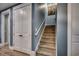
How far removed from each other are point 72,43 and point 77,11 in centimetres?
47

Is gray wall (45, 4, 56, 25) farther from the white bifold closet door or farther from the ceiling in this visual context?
the ceiling

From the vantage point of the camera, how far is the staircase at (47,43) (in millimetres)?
1398

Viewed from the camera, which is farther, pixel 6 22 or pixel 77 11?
pixel 6 22

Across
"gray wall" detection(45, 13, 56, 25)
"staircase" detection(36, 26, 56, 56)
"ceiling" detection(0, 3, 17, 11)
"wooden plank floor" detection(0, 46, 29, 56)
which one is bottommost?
"wooden plank floor" detection(0, 46, 29, 56)

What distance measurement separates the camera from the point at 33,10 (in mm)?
1454

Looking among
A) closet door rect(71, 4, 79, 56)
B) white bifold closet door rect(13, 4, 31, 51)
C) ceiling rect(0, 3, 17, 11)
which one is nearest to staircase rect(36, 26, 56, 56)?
white bifold closet door rect(13, 4, 31, 51)

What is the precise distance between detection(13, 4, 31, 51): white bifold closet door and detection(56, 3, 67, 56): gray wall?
0.44 metres

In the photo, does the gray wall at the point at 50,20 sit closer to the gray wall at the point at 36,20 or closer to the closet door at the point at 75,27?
the gray wall at the point at 36,20

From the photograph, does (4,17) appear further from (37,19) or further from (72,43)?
(72,43)

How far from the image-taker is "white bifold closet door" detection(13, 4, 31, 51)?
1435 millimetres

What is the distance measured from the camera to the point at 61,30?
1.45 m

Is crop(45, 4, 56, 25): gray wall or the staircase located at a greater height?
crop(45, 4, 56, 25): gray wall

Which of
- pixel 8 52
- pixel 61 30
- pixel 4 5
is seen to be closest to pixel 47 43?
pixel 61 30

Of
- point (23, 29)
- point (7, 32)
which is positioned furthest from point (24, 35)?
point (7, 32)
